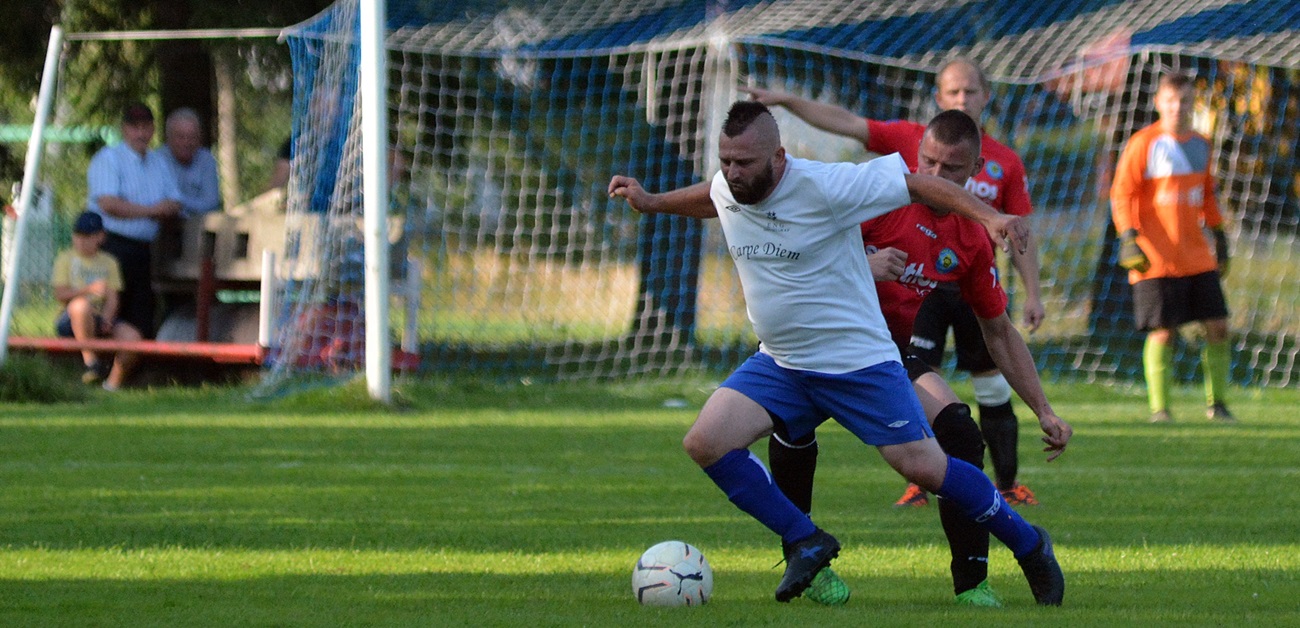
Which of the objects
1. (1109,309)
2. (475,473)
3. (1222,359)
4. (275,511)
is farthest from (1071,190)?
(275,511)

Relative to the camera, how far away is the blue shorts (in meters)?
4.59

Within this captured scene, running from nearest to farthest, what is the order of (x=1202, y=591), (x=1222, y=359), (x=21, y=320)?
(x=1202, y=591), (x=1222, y=359), (x=21, y=320)

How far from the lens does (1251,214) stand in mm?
15953

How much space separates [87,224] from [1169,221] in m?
7.75

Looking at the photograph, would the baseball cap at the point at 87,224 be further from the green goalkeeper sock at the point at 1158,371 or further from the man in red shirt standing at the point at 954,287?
the green goalkeeper sock at the point at 1158,371

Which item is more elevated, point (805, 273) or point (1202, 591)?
point (805, 273)

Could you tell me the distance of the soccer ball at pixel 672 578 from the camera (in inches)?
184

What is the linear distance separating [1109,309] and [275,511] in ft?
35.8

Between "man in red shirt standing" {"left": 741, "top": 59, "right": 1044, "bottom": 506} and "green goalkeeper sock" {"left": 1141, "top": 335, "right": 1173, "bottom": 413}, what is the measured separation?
3699 mm

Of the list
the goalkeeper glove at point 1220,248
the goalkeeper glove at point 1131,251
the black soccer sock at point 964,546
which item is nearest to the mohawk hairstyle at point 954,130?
the black soccer sock at point 964,546

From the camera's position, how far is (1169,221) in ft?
33.9

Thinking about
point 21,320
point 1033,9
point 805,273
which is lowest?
point 21,320

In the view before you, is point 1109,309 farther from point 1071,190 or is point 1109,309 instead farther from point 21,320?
point 21,320

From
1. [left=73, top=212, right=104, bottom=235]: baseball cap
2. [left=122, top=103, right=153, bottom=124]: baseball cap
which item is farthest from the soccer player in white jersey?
[left=122, top=103, right=153, bottom=124]: baseball cap
